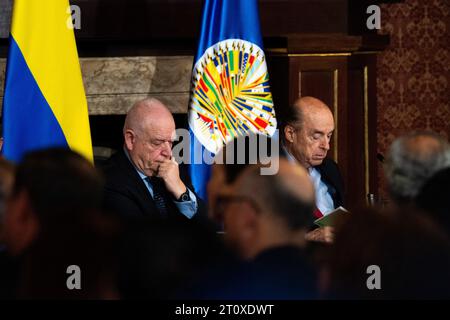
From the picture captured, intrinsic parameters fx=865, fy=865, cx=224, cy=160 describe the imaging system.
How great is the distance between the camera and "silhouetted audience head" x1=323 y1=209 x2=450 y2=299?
5.53ft

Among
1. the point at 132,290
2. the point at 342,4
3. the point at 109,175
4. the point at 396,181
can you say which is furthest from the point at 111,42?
the point at 132,290

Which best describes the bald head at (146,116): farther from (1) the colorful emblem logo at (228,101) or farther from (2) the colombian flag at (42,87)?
(1) the colorful emblem logo at (228,101)

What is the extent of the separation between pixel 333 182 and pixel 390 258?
8.44 feet

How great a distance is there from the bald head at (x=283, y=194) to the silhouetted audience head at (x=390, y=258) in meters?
0.21

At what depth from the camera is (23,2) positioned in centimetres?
465

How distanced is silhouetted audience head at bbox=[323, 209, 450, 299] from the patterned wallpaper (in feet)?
15.9

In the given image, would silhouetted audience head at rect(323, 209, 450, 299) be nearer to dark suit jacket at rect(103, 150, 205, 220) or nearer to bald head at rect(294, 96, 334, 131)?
dark suit jacket at rect(103, 150, 205, 220)

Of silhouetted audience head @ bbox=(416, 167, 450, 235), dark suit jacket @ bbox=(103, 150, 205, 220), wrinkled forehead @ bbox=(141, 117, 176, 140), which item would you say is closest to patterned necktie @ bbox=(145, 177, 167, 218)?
dark suit jacket @ bbox=(103, 150, 205, 220)

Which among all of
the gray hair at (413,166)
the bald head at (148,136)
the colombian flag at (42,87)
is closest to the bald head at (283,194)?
the gray hair at (413,166)

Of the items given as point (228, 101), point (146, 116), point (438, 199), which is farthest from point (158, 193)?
point (438, 199)

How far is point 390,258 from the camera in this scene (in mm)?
1688

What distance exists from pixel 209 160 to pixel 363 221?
10.3ft
